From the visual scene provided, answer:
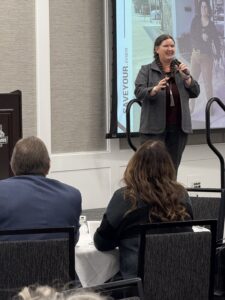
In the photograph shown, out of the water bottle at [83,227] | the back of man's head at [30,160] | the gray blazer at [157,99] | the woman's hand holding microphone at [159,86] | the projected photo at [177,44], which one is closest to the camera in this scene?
the back of man's head at [30,160]

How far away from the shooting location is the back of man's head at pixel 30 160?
8.54 feet

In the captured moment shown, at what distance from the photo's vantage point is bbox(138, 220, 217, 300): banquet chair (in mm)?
2321

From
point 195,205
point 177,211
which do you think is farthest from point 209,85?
point 177,211

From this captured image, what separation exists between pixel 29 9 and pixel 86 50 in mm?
676

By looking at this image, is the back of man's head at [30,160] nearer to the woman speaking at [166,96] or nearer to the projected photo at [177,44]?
the woman speaking at [166,96]

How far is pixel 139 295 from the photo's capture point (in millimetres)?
1663

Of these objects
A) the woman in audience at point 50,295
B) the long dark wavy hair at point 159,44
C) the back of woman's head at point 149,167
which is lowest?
the woman in audience at point 50,295

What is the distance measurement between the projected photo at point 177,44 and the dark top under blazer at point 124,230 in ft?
10.7

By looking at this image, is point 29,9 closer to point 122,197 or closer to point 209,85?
point 209,85

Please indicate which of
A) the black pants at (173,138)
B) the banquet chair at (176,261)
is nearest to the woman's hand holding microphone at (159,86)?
the black pants at (173,138)

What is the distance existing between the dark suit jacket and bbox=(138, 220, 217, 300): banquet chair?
1.13 ft

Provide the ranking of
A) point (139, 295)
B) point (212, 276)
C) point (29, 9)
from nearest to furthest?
point (139, 295), point (212, 276), point (29, 9)

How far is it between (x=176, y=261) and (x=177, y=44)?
4.08 metres

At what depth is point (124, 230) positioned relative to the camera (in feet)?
8.27
